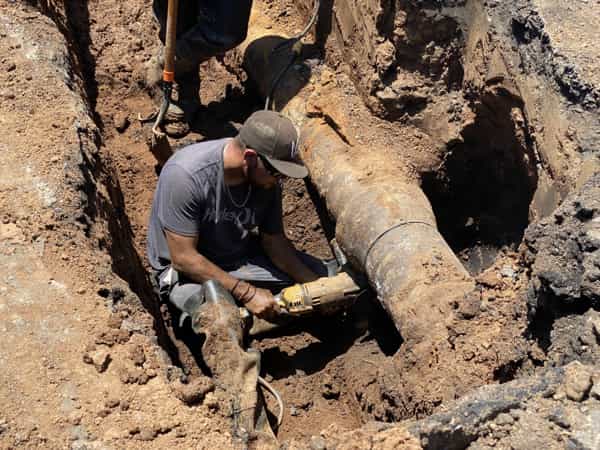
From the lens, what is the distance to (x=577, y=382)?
2.54 m

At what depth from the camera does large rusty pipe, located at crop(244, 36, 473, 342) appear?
12.3 feet

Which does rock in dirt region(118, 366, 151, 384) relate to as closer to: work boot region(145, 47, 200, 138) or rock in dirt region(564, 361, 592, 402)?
rock in dirt region(564, 361, 592, 402)

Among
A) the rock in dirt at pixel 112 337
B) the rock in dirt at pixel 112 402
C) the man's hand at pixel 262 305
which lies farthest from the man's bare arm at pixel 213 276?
the rock in dirt at pixel 112 402

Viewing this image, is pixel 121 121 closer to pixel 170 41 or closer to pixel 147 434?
pixel 170 41

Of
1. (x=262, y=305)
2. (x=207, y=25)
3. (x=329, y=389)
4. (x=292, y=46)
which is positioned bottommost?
(x=329, y=389)

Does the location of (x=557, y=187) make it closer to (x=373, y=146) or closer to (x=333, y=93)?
(x=373, y=146)

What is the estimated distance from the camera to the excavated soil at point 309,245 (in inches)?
111

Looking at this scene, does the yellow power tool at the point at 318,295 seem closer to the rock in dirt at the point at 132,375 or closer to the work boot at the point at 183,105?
the rock in dirt at the point at 132,375

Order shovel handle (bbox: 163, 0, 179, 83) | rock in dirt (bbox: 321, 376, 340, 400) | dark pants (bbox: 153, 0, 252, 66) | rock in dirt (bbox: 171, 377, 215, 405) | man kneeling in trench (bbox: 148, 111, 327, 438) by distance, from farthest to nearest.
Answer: dark pants (bbox: 153, 0, 252, 66) < shovel handle (bbox: 163, 0, 179, 83) < rock in dirt (bbox: 321, 376, 340, 400) < man kneeling in trench (bbox: 148, 111, 327, 438) < rock in dirt (bbox: 171, 377, 215, 405)

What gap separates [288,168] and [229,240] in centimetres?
78

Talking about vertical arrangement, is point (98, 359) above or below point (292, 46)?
below

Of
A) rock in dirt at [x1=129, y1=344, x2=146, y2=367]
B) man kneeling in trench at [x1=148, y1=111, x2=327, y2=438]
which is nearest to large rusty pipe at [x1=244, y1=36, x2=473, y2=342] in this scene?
man kneeling in trench at [x1=148, y1=111, x2=327, y2=438]

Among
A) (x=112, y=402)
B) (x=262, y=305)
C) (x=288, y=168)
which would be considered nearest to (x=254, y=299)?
(x=262, y=305)

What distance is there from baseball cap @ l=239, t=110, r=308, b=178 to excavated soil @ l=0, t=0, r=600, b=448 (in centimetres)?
94
